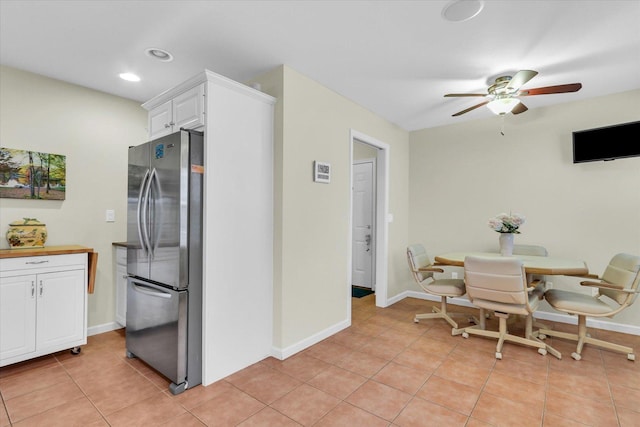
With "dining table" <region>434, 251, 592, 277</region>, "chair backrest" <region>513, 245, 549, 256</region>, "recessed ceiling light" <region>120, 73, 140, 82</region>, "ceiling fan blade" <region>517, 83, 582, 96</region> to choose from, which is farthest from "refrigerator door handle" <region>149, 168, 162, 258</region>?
"chair backrest" <region>513, 245, 549, 256</region>

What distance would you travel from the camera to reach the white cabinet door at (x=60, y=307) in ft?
8.66

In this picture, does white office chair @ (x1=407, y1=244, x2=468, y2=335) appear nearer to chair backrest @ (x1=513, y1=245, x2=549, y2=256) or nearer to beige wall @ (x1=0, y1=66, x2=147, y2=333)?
chair backrest @ (x1=513, y1=245, x2=549, y2=256)

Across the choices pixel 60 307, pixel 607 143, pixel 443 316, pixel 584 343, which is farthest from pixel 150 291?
pixel 607 143

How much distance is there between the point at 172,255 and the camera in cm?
231

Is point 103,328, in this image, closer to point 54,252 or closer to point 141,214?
point 54,252

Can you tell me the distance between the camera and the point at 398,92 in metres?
3.45

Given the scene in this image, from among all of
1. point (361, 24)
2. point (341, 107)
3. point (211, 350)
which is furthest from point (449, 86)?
point (211, 350)

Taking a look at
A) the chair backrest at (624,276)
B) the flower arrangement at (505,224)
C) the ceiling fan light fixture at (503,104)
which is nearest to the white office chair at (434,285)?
the flower arrangement at (505,224)

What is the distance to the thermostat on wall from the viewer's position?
3100 mm

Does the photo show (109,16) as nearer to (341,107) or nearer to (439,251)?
(341,107)

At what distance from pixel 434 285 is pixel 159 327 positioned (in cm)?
282

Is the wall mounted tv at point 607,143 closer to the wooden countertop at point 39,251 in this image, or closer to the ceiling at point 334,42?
the ceiling at point 334,42

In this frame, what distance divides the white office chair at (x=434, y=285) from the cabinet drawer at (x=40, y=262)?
133 inches

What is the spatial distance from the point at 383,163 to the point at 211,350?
3165mm
